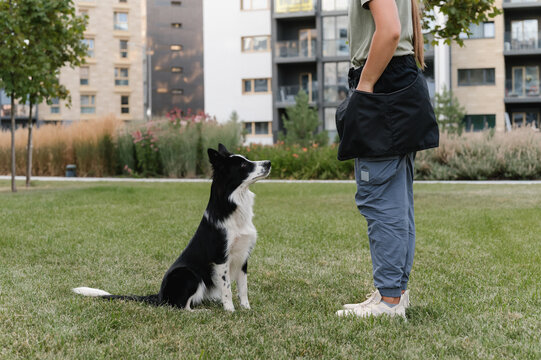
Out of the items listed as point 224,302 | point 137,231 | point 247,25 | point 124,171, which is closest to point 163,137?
point 124,171

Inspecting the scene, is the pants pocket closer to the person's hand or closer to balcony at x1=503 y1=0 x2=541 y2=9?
the person's hand

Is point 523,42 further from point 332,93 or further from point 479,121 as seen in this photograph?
point 332,93

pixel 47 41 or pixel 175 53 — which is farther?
pixel 175 53

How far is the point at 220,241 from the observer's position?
11.1 ft

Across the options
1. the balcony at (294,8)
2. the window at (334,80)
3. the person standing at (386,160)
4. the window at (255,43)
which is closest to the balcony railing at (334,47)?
the window at (334,80)

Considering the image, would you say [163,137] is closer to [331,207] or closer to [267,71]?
[331,207]

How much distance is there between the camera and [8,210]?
8930 millimetres

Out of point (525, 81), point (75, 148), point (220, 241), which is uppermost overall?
point (525, 81)

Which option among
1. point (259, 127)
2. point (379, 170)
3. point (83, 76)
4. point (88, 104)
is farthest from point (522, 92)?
point (83, 76)

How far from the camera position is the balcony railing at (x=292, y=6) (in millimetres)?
33688

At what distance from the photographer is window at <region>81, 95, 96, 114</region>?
49.5 m

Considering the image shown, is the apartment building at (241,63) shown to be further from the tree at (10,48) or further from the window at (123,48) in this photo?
the tree at (10,48)

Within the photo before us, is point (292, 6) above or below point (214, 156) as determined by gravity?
above

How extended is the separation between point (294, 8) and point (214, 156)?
32.5 meters
